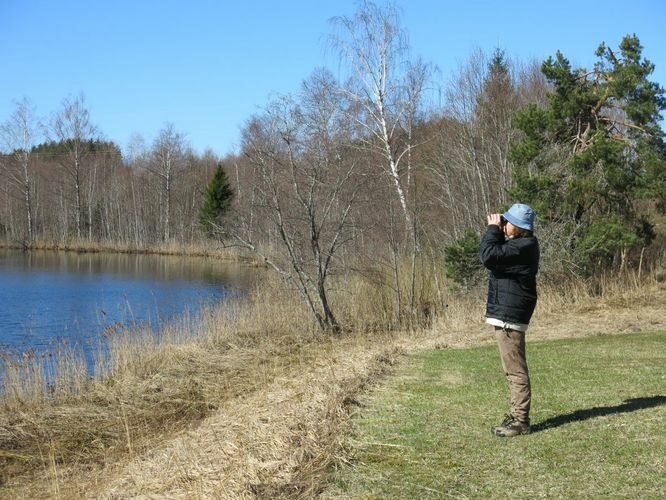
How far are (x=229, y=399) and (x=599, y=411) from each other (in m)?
6.10

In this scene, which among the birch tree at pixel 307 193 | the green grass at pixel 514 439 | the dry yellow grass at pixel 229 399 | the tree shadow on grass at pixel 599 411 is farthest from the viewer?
the birch tree at pixel 307 193

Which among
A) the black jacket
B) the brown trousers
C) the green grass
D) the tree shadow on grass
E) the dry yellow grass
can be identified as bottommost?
the dry yellow grass

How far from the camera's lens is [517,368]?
5.70 meters

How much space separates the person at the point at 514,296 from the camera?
5.66 meters

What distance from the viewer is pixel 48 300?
2253 cm


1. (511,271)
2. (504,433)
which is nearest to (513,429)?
(504,433)

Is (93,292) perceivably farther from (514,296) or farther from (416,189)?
(514,296)

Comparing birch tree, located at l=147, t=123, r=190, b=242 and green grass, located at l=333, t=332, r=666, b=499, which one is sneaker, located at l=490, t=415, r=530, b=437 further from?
birch tree, located at l=147, t=123, r=190, b=242

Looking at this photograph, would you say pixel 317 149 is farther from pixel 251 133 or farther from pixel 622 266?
pixel 622 266

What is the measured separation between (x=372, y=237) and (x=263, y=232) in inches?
115

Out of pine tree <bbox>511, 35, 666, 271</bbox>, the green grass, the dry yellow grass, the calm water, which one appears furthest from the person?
pine tree <bbox>511, 35, 666, 271</bbox>

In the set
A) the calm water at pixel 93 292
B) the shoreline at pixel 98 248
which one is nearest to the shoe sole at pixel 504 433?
the calm water at pixel 93 292

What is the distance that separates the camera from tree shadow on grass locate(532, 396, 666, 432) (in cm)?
606

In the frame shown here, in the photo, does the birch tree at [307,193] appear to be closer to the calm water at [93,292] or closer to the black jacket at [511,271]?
the calm water at [93,292]
